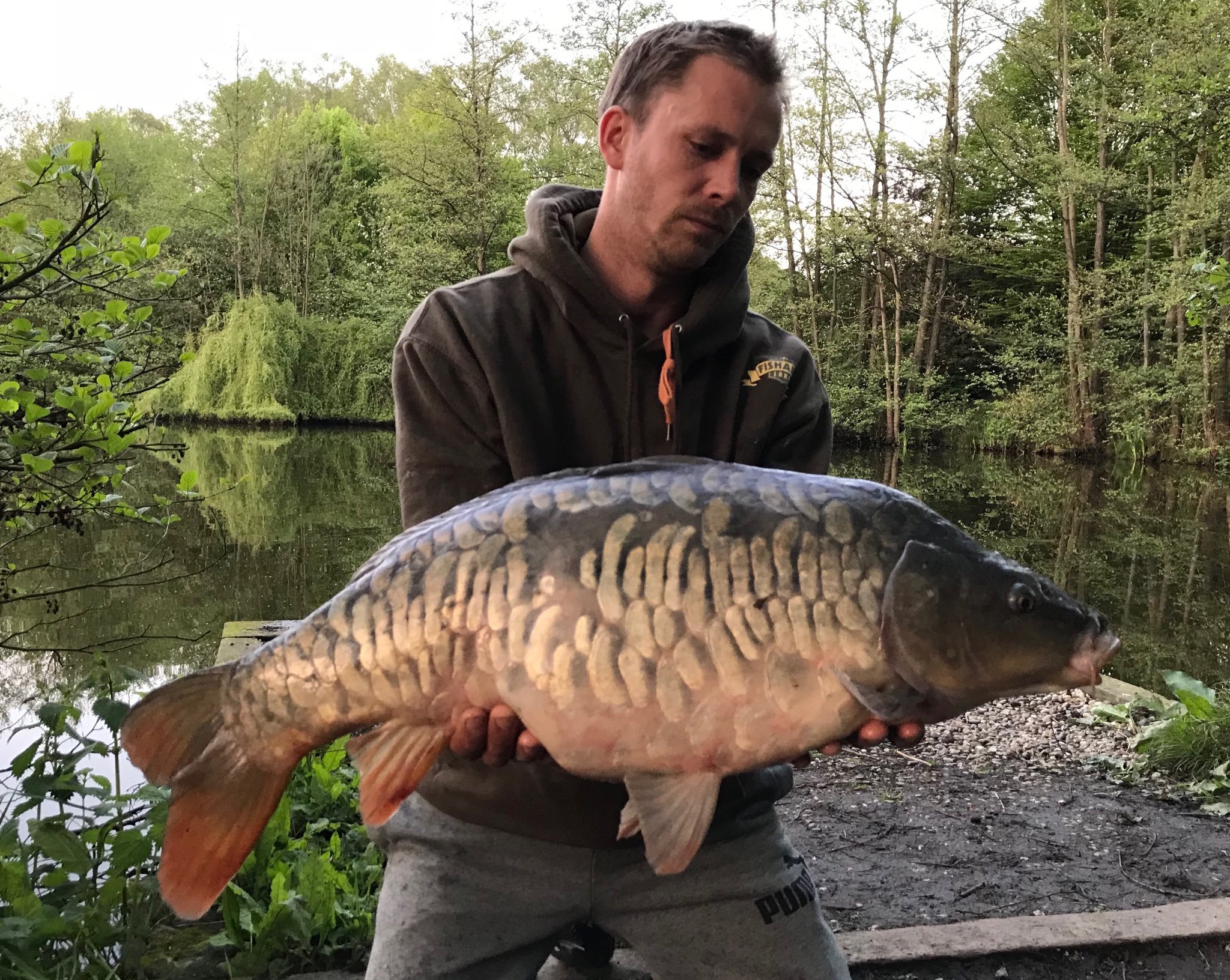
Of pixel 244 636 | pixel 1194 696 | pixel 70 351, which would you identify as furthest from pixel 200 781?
pixel 1194 696

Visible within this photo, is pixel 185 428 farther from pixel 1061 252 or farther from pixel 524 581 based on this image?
pixel 524 581

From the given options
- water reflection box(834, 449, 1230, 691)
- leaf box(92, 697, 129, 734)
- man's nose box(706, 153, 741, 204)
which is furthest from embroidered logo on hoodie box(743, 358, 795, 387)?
water reflection box(834, 449, 1230, 691)

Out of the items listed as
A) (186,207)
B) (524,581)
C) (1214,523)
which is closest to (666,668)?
(524,581)

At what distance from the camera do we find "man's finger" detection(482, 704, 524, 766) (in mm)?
1042

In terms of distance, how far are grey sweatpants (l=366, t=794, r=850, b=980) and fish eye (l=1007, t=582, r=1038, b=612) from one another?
55 centimetres

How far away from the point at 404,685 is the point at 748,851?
57cm

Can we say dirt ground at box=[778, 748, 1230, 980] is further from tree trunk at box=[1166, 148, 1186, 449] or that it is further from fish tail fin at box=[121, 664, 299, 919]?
tree trunk at box=[1166, 148, 1186, 449]

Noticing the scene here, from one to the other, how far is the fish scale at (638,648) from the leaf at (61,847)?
2.05 feet

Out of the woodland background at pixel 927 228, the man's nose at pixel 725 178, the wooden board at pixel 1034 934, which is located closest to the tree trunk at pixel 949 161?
the woodland background at pixel 927 228

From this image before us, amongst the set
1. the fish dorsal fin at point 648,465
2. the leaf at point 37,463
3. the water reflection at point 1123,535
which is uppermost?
the fish dorsal fin at point 648,465

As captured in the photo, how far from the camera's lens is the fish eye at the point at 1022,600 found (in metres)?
0.97

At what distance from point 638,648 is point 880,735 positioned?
261 mm

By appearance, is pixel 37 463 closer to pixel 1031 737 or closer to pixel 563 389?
pixel 563 389

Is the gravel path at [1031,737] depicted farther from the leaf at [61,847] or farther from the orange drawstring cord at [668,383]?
the leaf at [61,847]
